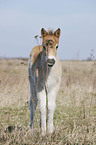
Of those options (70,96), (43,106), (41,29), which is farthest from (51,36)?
(70,96)

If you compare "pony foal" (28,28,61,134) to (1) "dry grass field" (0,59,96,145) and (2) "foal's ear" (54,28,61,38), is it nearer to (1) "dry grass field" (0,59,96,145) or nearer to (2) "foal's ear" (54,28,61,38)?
(2) "foal's ear" (54,28,61,38)

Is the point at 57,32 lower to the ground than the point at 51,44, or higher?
higher

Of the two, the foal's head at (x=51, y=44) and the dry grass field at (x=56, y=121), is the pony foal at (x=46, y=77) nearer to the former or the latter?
the foal's head at (x=51, y=44)

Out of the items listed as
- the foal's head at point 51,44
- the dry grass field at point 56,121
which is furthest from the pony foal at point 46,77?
the dry grass field at point 56,121

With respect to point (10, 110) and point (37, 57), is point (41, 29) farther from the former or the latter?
point (10, 110)

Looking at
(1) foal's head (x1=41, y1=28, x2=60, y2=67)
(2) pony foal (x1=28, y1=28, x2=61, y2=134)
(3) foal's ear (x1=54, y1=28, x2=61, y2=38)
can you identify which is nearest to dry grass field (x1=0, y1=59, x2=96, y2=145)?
(2) pony foal (x1=28, y1=28, x2=61, y2=134)

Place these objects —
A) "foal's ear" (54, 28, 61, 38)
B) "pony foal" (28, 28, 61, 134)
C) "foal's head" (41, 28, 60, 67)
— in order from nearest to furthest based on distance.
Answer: "foal's head" (41, 28, 60, 67) → "pony foal" (28, 28, 61, 134) → "foal's ear" (54, 28, 61, 38)

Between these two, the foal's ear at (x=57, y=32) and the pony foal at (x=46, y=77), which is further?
the foal's ear at (x=57, y=32)

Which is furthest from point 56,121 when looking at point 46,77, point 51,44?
point 51,44

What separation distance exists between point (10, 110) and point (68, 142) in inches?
122

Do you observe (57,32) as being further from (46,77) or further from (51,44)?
(46,77)

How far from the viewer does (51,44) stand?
3656mm

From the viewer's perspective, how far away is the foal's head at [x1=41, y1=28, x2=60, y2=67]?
348 centimetres

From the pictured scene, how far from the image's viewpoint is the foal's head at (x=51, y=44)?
11.4 feet
